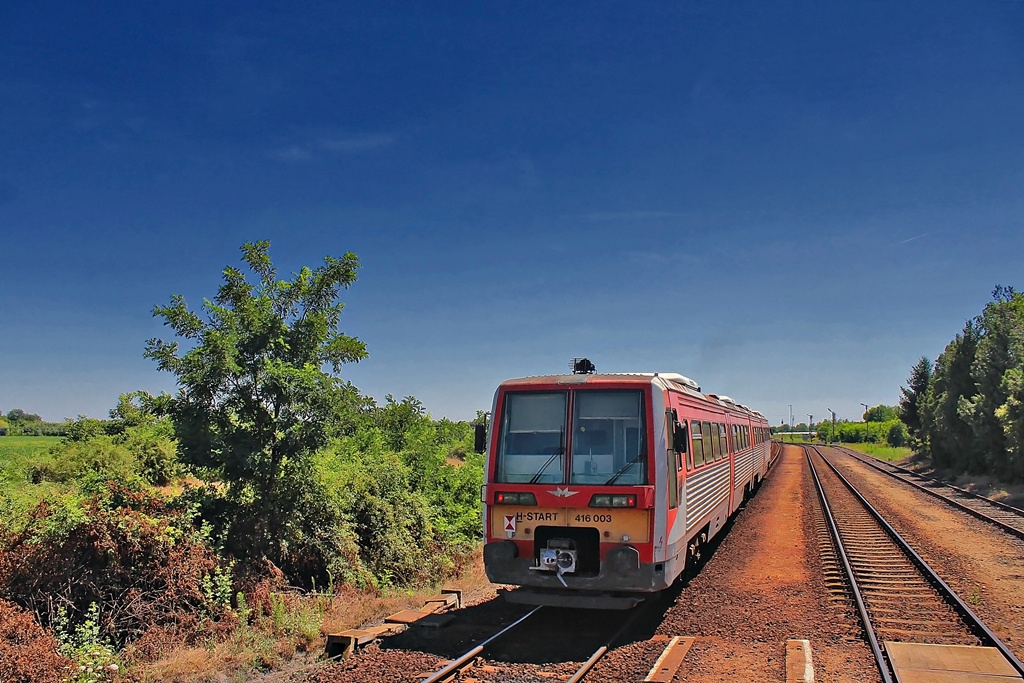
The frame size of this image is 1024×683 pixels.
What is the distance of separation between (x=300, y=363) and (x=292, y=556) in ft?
10.1

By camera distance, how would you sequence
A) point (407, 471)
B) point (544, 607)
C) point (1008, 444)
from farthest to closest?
point (1008, 444)
point (407, 471)
point (544, 607)

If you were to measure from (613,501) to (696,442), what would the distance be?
114 inches

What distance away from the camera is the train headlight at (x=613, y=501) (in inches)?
328

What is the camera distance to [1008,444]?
84.7 feet

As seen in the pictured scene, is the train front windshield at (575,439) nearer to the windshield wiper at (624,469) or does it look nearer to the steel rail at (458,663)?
the windshield wiper at (624,469)

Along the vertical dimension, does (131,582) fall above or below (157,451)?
A: below

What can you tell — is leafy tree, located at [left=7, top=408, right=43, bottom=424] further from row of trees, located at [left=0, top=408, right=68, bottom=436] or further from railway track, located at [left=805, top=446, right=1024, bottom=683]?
railway track, located at [left=805, top=446, right=1024, bottom=683]

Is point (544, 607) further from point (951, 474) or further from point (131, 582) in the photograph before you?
point (951, 474)

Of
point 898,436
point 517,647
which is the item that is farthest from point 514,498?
point 898,436

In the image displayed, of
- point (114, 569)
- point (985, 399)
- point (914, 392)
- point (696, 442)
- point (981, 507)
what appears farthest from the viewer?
point (914, 392)

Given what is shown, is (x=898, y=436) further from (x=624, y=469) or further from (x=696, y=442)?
(x=624, y=469)

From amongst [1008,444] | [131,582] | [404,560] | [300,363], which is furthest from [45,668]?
[1008,444]

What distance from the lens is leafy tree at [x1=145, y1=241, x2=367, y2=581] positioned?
1056cm

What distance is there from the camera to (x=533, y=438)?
911 cm
